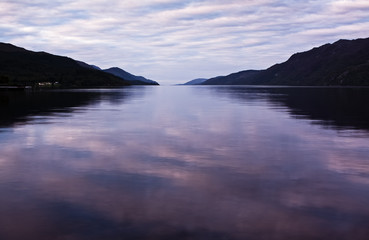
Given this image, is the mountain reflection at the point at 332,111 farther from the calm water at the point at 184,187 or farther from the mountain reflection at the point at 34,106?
the mountain reflection at the point at 34,106

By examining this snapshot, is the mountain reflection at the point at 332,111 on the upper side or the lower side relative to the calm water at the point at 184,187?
lower

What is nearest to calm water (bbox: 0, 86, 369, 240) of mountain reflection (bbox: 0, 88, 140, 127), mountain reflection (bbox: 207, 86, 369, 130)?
mountain reflection (bbox: 207, 86, 369, 130)

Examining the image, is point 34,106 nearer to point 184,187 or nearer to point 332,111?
point 332,111

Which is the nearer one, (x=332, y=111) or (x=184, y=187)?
(x=184, y=187)

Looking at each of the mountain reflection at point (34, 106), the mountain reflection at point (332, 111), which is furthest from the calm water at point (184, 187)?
the mountain reflection at point (34, 106)

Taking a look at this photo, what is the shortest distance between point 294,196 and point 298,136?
1759cm

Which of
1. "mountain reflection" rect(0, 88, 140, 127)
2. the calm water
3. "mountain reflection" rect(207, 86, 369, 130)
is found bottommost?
"mountain reflection" rect(207, 86, 369, 130)

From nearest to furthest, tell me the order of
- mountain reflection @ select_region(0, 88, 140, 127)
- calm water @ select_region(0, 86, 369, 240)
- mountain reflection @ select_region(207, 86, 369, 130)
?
1. calm water @ select_region(0, 86, 369, 240)
2. mountain reflection @ select_region(207, 86, 369, 130)
3. mountain reflection @ select_region(0, 88, 140, 127)

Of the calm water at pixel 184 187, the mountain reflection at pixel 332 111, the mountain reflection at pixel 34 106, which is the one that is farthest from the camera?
the mountain reflection at pixel 34 106

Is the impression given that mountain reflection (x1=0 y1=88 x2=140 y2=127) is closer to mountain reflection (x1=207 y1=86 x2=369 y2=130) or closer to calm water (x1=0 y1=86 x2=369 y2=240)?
calm water (x1=0 y1=86 x2=369 y2=240)

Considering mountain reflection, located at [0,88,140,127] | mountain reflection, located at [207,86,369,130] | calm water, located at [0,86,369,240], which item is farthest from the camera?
mountain reflection, located at [0,88,140,127]

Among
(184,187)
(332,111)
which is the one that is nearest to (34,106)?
(332,111)

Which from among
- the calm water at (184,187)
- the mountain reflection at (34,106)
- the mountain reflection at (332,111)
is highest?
the mountain reflection at (34,106)

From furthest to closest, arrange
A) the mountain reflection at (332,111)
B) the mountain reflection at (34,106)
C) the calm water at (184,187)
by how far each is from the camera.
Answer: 1. the mountain reflection at (34,106)
2. the mountain reflection at (332,111)
3. the calm water at (184,187)
